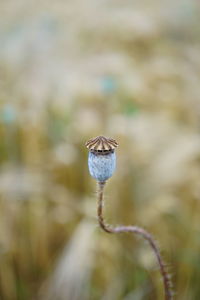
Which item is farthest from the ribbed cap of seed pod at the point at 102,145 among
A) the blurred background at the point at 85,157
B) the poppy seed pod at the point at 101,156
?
the blurred background at the point at 85,157

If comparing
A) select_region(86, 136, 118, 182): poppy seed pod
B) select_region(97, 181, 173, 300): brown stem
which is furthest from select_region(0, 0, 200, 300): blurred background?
select_region(86, 136, 118, 182): poppy seed pod

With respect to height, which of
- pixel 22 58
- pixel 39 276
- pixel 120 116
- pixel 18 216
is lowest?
pixel 39 276

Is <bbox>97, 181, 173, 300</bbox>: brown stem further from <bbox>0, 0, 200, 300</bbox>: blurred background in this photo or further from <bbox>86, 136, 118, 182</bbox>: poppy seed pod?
<bbox>0, 0, 200, 300</bbox>: blurred background

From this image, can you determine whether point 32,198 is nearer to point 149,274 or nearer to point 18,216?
point 18,216

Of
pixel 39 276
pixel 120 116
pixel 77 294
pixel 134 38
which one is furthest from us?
pixel 134 38

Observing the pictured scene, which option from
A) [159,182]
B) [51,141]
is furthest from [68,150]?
[159,182]

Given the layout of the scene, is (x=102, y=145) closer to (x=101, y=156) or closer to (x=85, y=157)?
(x=101, y=156)

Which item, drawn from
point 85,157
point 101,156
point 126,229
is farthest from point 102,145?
point 85,157
